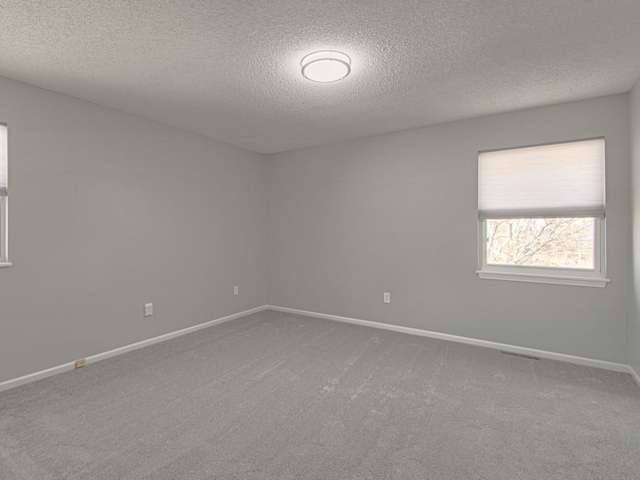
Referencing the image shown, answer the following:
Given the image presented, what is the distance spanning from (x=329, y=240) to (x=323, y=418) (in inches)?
107

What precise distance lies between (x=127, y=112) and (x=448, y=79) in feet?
10.2

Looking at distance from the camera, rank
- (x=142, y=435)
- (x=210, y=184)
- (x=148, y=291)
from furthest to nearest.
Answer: (x=210, y=184), (x=148, y=291), (x=142, y=435)

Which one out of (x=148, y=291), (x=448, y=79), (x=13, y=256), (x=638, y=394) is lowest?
(x=638, y=394)

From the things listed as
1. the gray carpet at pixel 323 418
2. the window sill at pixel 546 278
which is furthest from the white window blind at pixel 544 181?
the gray carpet at pixel 323 418

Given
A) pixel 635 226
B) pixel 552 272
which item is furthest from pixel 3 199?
pixel 635 226

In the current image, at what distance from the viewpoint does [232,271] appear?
15.2 feet

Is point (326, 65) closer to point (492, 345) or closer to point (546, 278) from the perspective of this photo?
point (546, 278)

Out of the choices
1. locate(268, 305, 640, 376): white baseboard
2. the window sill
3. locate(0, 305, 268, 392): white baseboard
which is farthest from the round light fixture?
locate(0, 305, 268, 392): white baseboard

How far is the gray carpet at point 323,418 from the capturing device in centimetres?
173

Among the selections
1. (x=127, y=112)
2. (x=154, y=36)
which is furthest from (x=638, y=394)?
(x=127, y=112)

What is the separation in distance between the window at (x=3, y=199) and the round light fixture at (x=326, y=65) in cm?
242

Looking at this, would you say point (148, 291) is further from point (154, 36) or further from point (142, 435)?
point (154, 36)

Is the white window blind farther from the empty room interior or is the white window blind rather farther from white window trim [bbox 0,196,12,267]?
white window trim [bbox 0,196,12,267]

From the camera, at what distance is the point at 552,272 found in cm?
325
